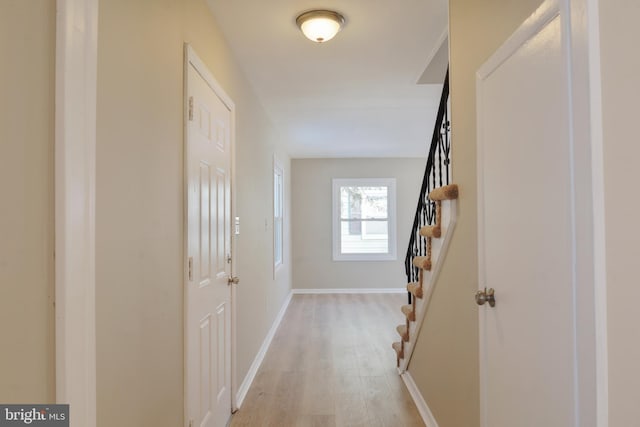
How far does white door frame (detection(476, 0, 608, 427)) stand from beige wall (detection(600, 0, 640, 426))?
0.05ft

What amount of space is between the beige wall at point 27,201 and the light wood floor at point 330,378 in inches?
76.5

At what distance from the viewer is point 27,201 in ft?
2.52

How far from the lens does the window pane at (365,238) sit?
7008mm

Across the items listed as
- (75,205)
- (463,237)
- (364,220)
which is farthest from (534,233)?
(364,220)

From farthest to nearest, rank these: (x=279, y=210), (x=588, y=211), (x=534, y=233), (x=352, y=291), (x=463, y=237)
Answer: (x=352, y=291) → (x=279, y=210) → (x=463, y=237) → (x=534, y=233) → (x=588, y=211)

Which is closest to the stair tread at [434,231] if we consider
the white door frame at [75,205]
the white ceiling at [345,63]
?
the white ceiling at [345,63]

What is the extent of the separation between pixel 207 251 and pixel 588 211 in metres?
1.73

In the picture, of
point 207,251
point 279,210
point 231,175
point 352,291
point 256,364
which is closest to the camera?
point 207,251

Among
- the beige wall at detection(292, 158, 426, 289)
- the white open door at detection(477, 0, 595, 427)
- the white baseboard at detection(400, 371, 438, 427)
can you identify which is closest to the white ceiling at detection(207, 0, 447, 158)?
the white open door at detection(477, 0, 595, 427)

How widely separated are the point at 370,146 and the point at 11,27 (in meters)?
5.49

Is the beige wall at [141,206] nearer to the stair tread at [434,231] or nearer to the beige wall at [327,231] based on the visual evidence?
the stair tread at [434,231]

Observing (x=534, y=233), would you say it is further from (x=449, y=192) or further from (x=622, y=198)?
(x=449, y=192)

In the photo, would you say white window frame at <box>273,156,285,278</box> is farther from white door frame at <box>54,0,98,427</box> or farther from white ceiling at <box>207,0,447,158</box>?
white door frame at <box>54,0,98,427</box>

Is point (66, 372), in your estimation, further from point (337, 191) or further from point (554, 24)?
point (337, 191)
